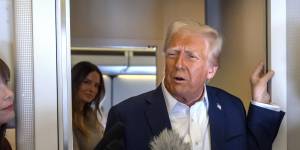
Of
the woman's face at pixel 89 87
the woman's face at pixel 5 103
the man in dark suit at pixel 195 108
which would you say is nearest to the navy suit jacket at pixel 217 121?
the man in dark suit at pixel 195 108

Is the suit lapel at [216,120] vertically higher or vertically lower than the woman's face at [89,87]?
lower

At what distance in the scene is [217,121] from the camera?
128 cm

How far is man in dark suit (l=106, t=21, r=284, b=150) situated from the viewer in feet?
4.01

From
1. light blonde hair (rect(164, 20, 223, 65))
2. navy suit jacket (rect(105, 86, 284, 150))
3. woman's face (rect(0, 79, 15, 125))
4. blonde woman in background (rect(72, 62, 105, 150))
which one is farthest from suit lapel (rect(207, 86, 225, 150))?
woman's face (rect(0, 79, 15, 125))

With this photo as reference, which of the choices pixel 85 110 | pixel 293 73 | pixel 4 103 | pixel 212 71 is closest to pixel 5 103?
pixel 4 103

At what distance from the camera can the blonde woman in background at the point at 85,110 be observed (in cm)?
130

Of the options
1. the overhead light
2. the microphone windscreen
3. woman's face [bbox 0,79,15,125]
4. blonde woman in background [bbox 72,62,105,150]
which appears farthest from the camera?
the overhead light

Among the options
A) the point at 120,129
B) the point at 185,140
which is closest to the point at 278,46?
the point at 185,140

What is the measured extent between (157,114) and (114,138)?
0.51 ft

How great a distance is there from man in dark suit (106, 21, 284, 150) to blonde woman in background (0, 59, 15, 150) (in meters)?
0.31

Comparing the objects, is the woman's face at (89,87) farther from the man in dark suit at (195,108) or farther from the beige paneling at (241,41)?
the beige paneling at (241,41)

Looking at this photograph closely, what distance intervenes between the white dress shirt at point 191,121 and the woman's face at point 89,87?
0.25m

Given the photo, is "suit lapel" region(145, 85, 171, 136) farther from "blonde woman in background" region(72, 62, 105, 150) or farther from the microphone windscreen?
"blonde woman in background" region(72, 62, 105, 150)

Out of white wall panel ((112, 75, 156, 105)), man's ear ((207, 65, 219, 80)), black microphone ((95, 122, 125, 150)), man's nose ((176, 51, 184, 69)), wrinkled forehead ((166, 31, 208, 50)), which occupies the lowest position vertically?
black microphone ((95, 122, 125, 150))
